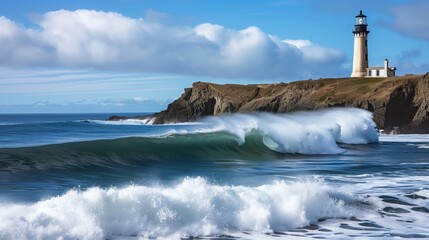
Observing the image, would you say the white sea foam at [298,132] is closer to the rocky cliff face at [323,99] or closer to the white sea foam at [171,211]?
the rocky cliff face at [323,99]

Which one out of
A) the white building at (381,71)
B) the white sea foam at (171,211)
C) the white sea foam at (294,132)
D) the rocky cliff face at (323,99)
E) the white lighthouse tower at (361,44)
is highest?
the white lighthouse tower at (361,44)

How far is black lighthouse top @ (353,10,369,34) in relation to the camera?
6056 centimetres

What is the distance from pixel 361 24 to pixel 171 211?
180 feet

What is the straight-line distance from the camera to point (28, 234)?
7.58m

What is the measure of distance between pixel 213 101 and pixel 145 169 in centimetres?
4526

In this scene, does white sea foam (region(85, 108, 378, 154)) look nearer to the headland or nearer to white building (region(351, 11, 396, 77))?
the headland

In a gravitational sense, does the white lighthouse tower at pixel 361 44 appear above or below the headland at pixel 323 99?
above

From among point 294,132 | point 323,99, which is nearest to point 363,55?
point 323,99

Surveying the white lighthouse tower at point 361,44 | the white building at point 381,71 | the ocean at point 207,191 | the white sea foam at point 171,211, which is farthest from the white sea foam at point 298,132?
the white lighthouse tower at point 361,44

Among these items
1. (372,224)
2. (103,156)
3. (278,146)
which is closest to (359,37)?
(278,146)

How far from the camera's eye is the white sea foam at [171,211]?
26.0ft

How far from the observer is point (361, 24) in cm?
6062

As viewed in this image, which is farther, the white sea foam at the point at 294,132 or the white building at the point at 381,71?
the white building at the point at 381,71

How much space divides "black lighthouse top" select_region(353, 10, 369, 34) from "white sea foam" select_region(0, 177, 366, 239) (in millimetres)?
52314
